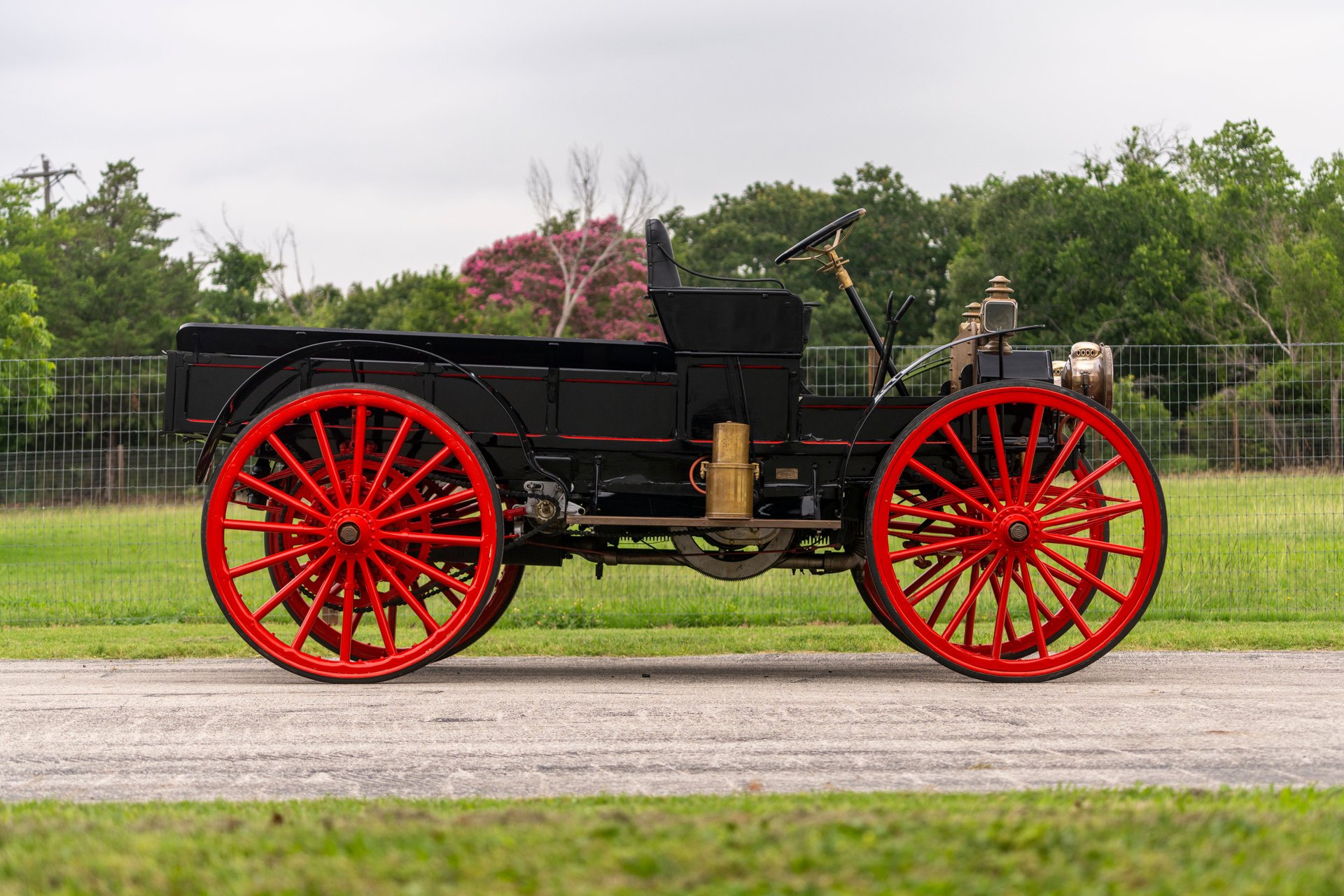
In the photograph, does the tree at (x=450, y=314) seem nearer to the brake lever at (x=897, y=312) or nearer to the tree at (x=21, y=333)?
the tree at (x=21, y=333)

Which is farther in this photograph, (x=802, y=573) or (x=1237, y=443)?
(x=1237, y=443)

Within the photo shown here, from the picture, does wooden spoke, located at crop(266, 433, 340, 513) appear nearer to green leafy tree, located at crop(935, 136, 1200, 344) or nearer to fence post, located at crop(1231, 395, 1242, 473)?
fence post, located at crop(1231, 395, 1242, 473)

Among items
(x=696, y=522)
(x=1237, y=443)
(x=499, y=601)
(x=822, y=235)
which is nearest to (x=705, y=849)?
(x=696, y=522)

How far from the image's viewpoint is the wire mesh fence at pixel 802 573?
34.7 ft

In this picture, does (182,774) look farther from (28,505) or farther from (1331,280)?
(1331,280)

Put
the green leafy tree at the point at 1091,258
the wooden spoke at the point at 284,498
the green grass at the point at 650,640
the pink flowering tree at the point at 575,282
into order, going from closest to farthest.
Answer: the wooden spoke at the point at 284,498
the green grass at the point at 650,640
the pink flowering tree at the point at 575,282
the green leafy tree at the point at 1091,258

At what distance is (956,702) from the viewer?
247 inches

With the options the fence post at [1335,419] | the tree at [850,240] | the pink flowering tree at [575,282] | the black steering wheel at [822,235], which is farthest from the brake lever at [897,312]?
the tree at [850,240]

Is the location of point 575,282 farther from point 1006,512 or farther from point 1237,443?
point 1006,512

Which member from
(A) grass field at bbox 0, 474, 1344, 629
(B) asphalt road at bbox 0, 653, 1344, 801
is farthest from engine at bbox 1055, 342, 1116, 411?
(A) grass field at bbox 0, 474, 1344, 629

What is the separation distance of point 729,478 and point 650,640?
234cm

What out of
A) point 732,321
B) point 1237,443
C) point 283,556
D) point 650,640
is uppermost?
point 732,321

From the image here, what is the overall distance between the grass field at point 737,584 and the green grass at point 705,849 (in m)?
6.58

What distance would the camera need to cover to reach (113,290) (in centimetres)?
3962
